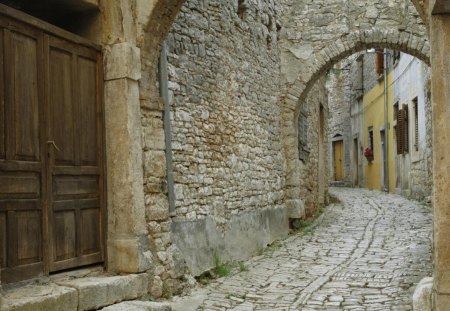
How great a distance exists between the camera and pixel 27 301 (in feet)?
11.5

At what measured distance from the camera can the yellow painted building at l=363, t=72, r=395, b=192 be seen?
59.4ft

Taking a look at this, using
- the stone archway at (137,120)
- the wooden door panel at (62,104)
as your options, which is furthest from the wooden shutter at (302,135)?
the wooden door panel at (62,104)

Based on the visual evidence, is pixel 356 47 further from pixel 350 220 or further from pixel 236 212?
pixel 236 212

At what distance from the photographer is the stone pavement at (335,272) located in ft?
17.1

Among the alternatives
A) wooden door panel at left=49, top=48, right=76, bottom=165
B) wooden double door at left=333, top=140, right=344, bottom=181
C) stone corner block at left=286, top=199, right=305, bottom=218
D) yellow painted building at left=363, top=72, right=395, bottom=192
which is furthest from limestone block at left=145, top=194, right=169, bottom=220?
wooden double door at left=333, top=140, right=344, bottom=181

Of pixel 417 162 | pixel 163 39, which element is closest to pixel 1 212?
pixel 163 39

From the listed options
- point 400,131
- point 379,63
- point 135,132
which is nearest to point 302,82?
point 135,132

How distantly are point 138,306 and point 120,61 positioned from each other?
6.87ft

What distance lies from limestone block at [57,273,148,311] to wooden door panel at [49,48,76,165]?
976 mm

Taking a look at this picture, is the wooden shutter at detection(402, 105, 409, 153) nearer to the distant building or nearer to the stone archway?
the distant building

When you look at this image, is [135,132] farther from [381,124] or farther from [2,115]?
[381,124]

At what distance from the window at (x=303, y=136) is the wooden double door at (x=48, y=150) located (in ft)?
22.1

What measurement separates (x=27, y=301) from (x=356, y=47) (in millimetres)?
8266

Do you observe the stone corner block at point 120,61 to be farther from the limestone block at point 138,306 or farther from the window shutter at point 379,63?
the window shutter at point 379,63
